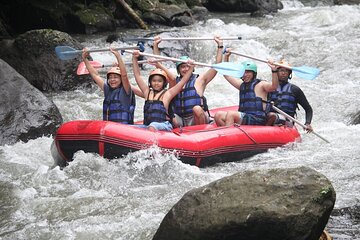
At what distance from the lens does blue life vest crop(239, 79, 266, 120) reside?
254 inches

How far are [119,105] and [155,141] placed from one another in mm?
859

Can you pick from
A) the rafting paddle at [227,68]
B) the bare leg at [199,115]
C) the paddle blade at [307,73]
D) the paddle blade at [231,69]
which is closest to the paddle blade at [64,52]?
the rafting paddle at [227,68]

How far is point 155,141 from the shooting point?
5.43 metres

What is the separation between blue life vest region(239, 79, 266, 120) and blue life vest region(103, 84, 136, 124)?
4.69 feet

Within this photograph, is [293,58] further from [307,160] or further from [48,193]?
[48,193]

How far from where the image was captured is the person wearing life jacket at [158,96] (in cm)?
598

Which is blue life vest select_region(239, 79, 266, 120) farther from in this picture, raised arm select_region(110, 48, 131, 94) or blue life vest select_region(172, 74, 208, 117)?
raised arm select_region(110, 48, 131, 94)

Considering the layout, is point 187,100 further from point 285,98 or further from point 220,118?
point 285,98

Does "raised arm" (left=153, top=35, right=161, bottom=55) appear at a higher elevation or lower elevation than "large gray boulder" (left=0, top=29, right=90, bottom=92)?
higher

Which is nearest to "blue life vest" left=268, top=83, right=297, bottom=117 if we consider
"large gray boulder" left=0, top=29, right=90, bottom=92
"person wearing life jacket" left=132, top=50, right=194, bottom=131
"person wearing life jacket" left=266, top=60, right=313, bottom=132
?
"person wearing life jacket" left=266, top=60, right=313, bottom=132

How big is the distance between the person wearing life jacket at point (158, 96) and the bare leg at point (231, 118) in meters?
0.68

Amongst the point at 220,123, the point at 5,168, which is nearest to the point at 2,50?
the point at 5,168

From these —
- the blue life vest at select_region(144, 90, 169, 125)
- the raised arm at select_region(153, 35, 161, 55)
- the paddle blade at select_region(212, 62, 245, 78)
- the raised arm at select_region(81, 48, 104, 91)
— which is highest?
the raised arm at select_region(153, 35, 161, 55)

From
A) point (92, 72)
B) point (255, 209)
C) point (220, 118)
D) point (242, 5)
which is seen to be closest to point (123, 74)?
point (92, 72)
